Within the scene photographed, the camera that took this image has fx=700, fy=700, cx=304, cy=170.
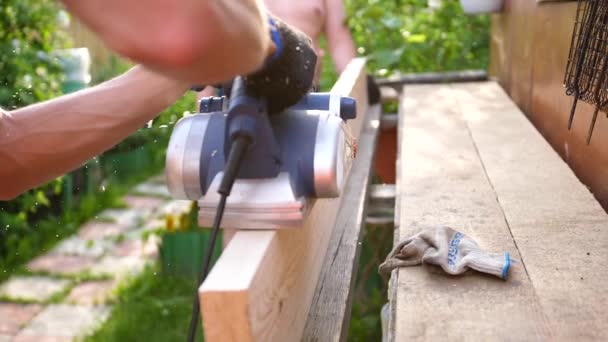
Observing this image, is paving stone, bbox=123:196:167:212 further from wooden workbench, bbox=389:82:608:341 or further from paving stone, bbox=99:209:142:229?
wooden workbench, bbox=389:82:608:341

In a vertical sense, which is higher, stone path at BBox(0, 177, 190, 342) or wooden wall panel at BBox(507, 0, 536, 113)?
wooden wall panel at BBox(507, 0, 536, 113)

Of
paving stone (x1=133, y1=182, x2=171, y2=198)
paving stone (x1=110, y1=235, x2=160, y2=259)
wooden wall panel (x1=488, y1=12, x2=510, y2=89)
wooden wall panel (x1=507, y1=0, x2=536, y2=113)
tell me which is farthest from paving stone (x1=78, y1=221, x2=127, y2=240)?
wooden wall panel (x1=507, y1=0, x2=536, y2=113)

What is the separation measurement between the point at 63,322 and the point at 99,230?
130cm

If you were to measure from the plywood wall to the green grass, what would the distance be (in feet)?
5.35

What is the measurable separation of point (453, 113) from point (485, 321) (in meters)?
1.78

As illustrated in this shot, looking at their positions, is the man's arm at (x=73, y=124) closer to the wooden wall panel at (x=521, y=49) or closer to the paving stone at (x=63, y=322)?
the wooden wall panel at (x=521, y=49)

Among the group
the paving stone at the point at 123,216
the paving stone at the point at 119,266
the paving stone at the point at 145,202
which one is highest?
the paving stone at the point at 119,266

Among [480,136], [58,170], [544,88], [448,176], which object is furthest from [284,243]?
[544,88]

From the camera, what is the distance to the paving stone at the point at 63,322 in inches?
126

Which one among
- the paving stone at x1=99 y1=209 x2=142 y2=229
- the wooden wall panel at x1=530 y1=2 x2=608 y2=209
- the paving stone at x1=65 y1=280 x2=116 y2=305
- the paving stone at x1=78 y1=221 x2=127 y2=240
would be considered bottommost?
the paving stone at x1=99 y1=209 x2=142 y2=229

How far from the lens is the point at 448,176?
1.83 metres

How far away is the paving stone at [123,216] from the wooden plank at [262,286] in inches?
136

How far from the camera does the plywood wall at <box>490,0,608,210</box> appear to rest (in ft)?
5.84

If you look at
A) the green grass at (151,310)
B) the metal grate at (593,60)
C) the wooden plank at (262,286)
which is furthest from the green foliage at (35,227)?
the metal grate at (593,60)
